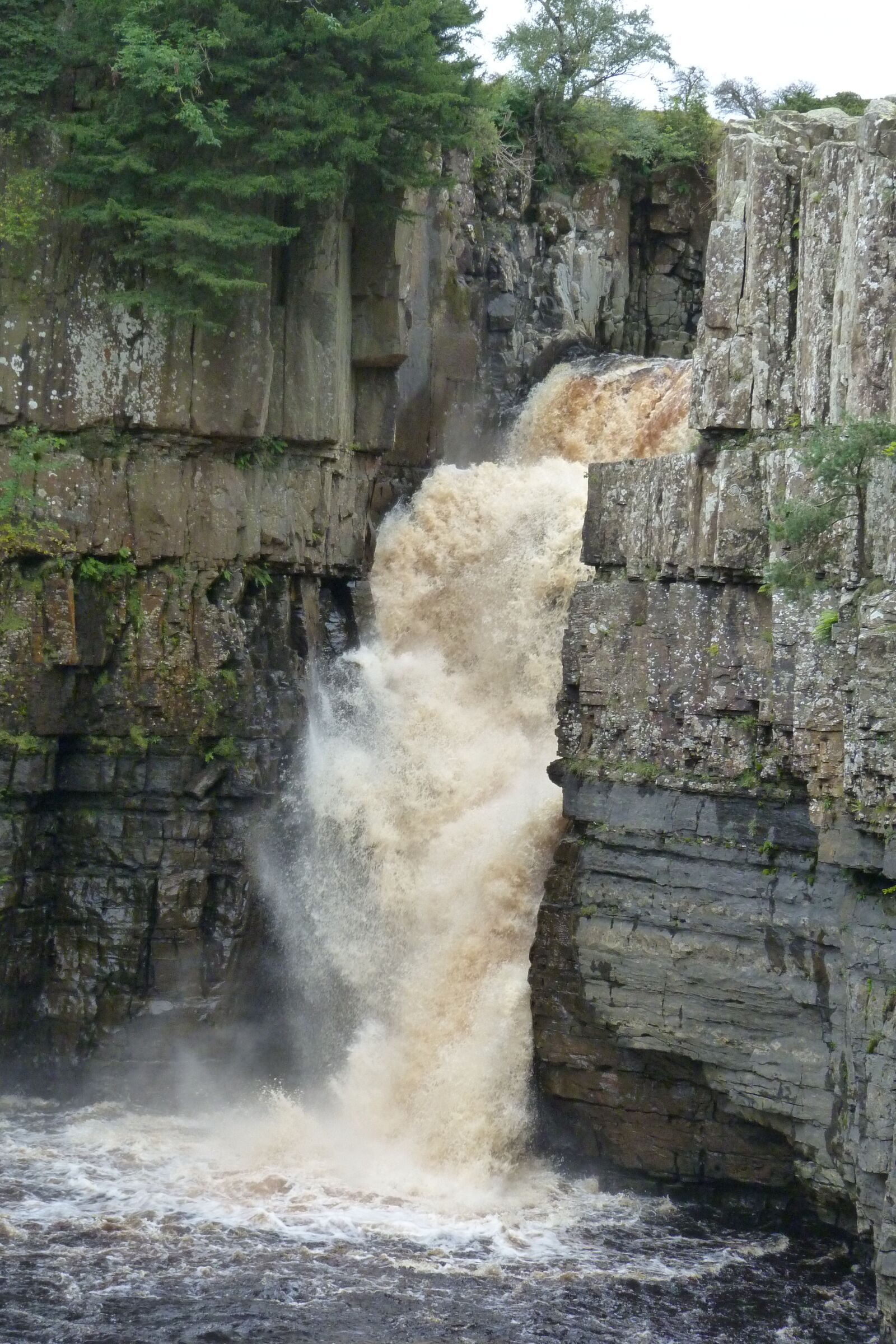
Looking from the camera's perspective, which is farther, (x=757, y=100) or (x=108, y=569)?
(x=757, y=100)

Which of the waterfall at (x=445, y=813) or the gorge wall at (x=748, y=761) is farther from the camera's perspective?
the waterfall at (x=445, y=813)

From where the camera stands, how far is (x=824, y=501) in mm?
20391

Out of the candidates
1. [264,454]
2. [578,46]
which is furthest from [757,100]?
[264,454]

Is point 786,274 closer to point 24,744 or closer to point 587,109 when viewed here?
point 24,744

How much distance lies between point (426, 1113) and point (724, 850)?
18.3 ft

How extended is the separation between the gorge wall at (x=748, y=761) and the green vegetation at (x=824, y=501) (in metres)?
0.17

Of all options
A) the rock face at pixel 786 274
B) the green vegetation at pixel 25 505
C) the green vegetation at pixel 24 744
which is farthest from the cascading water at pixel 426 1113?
the rock face at pixel 786 274

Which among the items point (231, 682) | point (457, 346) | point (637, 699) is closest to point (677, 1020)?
point (637, 699)

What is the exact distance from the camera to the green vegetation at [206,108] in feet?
81.7

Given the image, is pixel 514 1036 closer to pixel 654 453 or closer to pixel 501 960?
pixel 501 960

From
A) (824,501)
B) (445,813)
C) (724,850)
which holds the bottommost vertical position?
(445,813)

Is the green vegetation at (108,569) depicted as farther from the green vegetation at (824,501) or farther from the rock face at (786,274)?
the green vegetation at (824,501)

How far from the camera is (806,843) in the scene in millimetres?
21578

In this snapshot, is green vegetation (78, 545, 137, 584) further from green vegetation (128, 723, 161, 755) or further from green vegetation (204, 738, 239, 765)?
Answer: green vegetation (204, 738, 239, 765)
